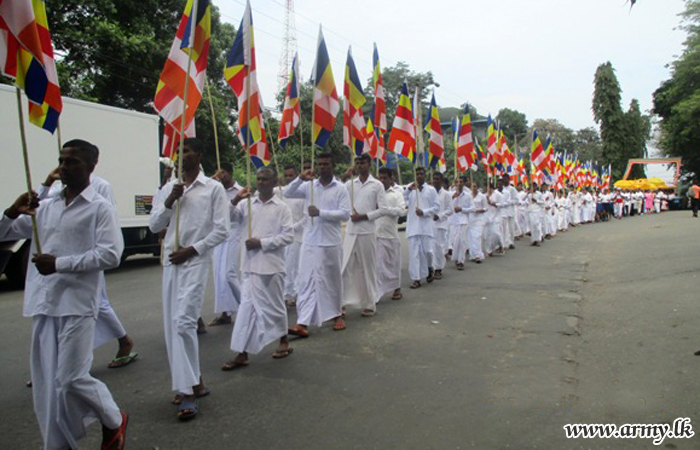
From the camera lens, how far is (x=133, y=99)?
20609mm

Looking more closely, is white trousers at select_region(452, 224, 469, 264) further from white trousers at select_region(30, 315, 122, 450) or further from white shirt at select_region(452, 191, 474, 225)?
white trousers at select_region(30, 315, 122, 450)

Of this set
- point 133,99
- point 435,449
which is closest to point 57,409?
point 435,449

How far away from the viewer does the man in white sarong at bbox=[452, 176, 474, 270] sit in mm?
11883

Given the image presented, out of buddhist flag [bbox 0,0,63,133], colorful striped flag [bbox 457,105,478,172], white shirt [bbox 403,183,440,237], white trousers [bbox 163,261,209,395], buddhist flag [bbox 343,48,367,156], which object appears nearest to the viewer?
buddhist flag [bbox 0,0,63,133]

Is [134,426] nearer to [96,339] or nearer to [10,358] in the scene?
[96,339]

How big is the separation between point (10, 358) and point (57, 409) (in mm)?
2701

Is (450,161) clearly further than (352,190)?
Yes

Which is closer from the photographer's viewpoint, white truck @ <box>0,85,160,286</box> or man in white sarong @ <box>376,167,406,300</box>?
man in white sarong @ <box>376,167,406,300</box>

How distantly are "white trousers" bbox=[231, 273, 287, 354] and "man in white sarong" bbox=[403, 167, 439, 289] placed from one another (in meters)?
4.37

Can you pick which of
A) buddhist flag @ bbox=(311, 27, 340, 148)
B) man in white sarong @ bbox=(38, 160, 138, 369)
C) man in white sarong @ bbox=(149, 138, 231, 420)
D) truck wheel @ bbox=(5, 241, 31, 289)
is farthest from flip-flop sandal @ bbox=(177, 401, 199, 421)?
truck wheel @ bbox=(5, 241, 31, 289)

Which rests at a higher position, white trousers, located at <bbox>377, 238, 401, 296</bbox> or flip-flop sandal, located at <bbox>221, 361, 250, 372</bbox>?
white trousers, located at <bbox>377, 238, 401, 296</bbox>

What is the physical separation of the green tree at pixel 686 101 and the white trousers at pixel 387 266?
118 feet

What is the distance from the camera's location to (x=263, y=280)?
512 centimetres

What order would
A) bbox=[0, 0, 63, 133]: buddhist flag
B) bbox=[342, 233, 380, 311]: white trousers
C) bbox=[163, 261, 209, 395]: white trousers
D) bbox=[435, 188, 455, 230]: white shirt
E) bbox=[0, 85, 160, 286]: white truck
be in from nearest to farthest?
bbox=[0, 0, 63, 133]: buddhist flag, bbox=[163, 261, 209, 395]: white trousers, bbox=[342, 233, 380, 311]: white trousers, bbox=[0, 85, 160, 286]: white truck, bbox=[435, 188, 455, 230]: white shirt
